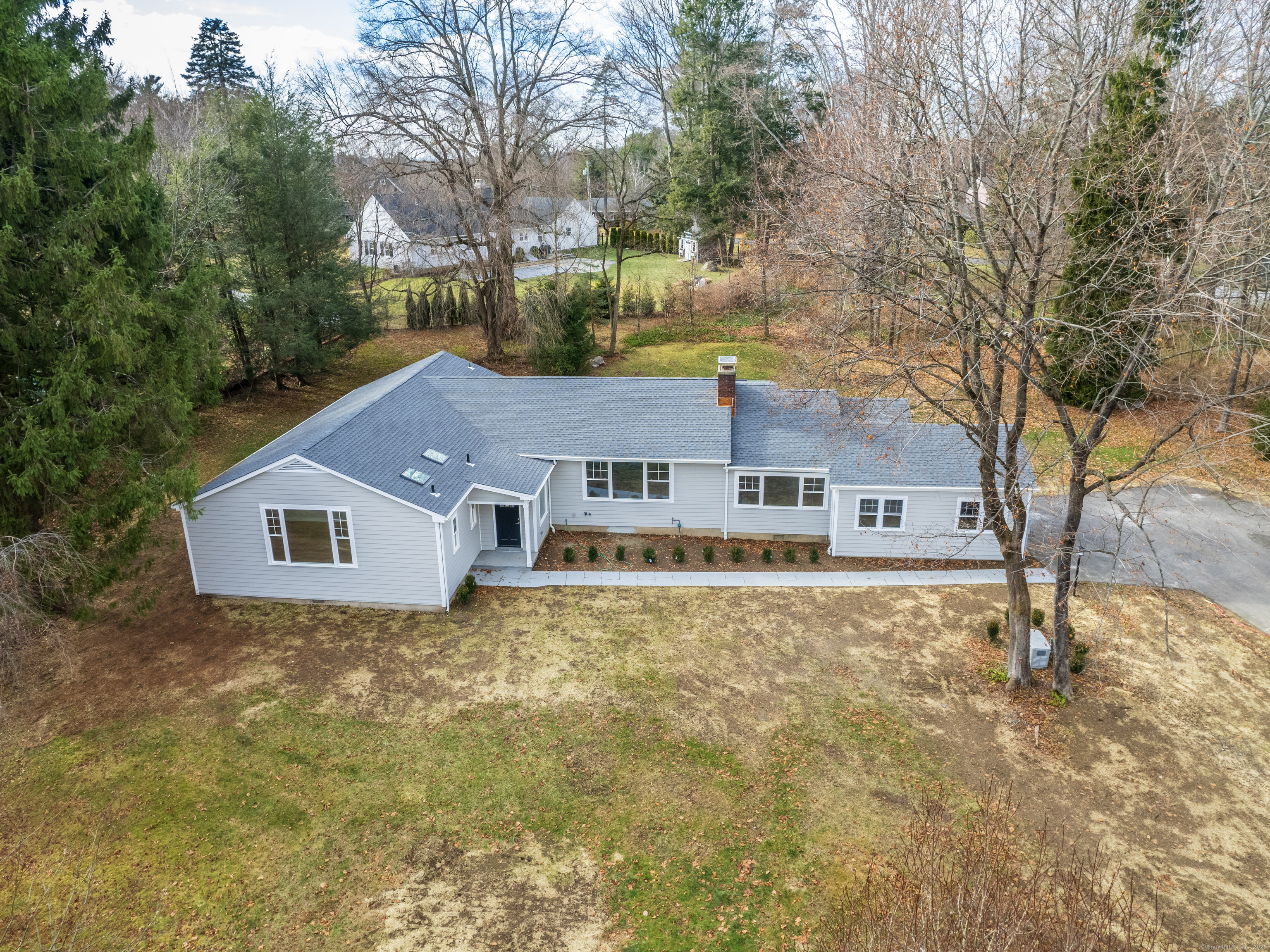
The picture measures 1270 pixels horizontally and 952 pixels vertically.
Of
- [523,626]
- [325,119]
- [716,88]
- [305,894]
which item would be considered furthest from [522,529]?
[716,88]

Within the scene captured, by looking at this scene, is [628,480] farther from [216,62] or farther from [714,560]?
[216,62]

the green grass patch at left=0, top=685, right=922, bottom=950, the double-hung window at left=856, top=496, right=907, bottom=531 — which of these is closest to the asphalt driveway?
the double-hung window at left=856, top=496, right=907, bottom=531

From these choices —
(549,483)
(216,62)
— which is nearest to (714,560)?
(549,483)

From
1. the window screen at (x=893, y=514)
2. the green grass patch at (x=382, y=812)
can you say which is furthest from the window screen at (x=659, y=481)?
the green grass patch at (x=382, y=812)

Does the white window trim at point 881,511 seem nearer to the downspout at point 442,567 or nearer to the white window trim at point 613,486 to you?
the white window trim at point 613,486

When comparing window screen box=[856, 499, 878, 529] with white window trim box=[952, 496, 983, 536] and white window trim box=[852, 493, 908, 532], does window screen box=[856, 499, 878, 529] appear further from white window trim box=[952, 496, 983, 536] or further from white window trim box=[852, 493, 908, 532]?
white window trim box=[952, 496, 983, 536]

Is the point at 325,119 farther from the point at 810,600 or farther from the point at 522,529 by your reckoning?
the point at 810,600

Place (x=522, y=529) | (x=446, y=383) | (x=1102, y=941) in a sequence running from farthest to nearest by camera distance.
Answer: (x=446, y=383)
(x=522, y=529)
(x=1102, y=941)
